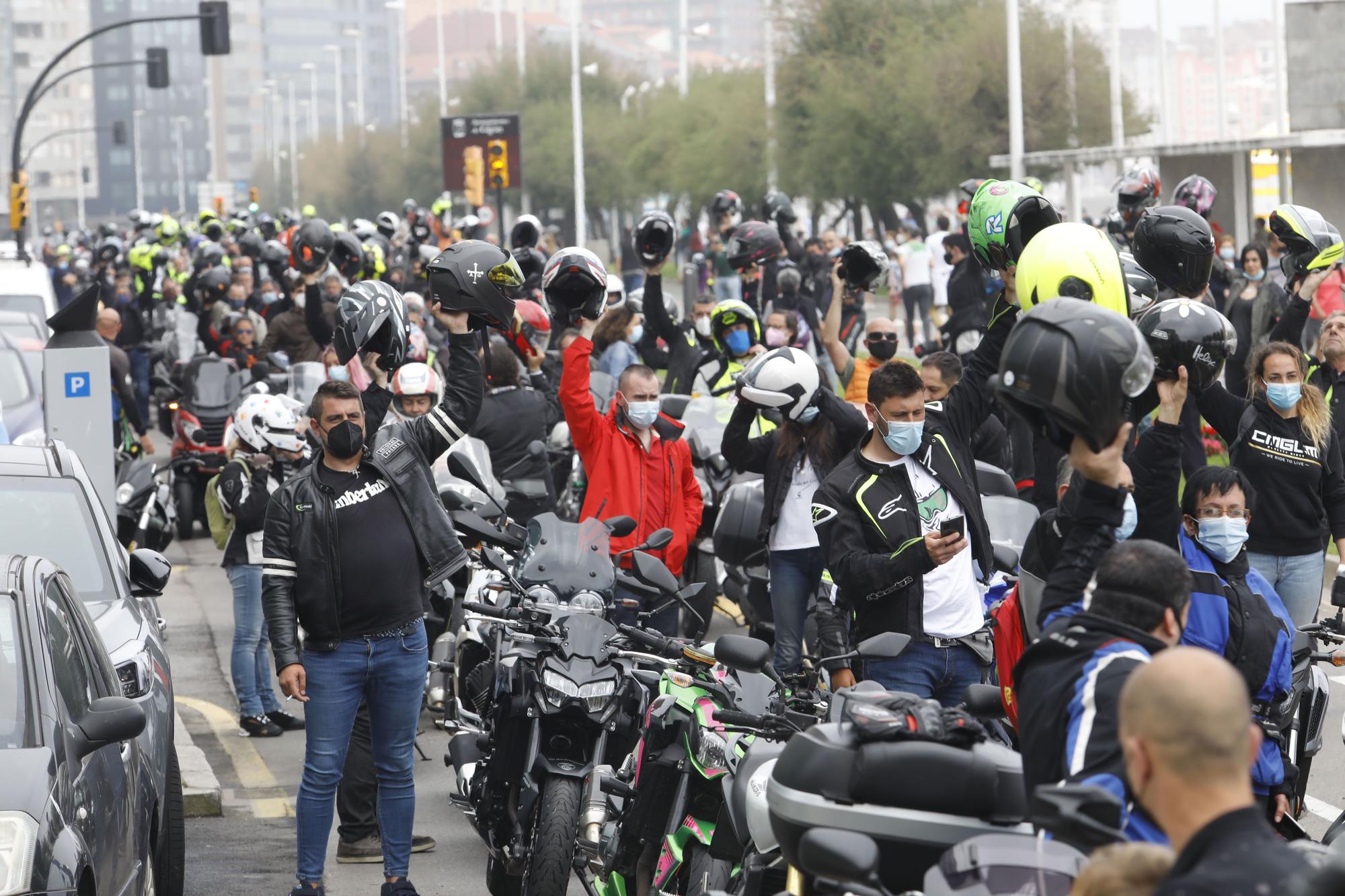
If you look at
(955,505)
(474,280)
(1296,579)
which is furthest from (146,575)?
(1296,579)

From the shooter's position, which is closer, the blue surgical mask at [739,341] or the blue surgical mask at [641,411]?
the blue surgical mask at [641,411]

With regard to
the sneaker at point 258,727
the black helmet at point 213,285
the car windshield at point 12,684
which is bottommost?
the sneaker at point 258,727

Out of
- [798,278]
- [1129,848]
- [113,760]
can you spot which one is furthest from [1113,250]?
[798,278]

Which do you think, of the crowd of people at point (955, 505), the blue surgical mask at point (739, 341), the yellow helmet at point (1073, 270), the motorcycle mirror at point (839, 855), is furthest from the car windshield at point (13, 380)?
the motorcycle mirror at point (839, 855)

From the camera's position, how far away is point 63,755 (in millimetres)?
5547

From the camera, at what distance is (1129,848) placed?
3164 mm

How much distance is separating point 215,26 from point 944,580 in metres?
29.8

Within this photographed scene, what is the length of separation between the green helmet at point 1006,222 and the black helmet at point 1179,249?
2.16 feet

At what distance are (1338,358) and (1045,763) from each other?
618cm

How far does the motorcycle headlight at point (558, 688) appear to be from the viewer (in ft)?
21.2

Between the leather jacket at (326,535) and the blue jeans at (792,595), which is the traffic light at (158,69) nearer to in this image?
the blue jeans at (792,595)

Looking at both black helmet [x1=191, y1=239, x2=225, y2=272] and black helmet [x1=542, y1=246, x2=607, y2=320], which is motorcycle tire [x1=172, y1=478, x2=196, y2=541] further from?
black helmet [x1=542, y1=246, x2=607, y2=320]

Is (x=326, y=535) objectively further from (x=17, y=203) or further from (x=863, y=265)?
(x=17, y=203)

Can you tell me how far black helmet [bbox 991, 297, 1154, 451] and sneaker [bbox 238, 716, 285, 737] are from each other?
6.63 meters
